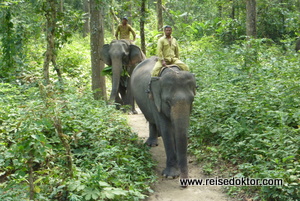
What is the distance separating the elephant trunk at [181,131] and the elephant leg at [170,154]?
410 millimetres

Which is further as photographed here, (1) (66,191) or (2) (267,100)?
(2) (267,100)

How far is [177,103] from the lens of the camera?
20.4 ft

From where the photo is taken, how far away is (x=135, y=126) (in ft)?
32.7

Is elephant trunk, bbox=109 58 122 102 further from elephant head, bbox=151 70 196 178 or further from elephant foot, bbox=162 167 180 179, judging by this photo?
elephant foot, bbox=162 167 180 179

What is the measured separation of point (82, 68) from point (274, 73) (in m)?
8.68

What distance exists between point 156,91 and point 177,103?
0.74 metres

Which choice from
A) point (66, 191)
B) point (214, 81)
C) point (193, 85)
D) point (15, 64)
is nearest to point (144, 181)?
point (66, 191)

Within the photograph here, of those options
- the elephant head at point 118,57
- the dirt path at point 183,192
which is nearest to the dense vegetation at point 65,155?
the dirt path at point 183,192

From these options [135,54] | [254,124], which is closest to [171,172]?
[254,124]

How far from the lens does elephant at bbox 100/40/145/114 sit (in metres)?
11.3

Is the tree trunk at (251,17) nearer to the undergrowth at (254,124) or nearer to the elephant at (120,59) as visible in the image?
the undergrowth at (254,124)

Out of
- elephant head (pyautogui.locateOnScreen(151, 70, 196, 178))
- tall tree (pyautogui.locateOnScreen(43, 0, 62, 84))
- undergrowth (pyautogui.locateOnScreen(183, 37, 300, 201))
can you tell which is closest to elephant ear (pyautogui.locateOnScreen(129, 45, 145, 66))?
undergrowth (pyautogui.locateOnScreen(183, 37, 300, 201))

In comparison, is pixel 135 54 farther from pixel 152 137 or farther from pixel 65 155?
pixel 65 155

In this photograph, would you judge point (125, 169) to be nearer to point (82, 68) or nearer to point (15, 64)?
point (15, 64)
